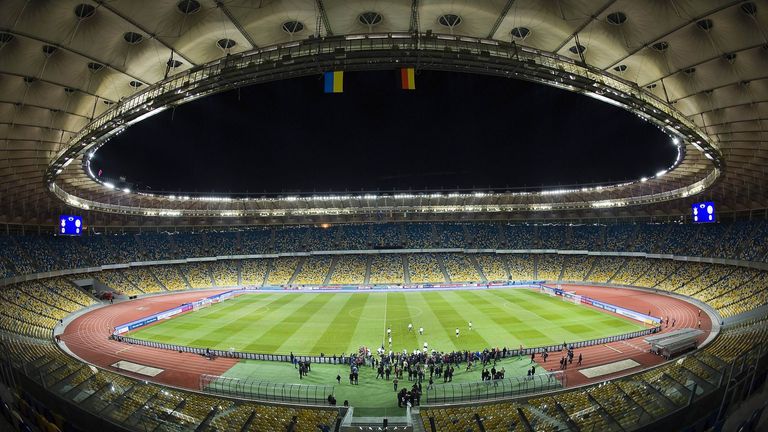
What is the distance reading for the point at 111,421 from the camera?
40.8 ft

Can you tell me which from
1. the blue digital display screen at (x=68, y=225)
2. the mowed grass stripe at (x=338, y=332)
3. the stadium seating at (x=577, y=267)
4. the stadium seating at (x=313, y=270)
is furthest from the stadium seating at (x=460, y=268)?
the blue digital display screen at (x=68, y=225)

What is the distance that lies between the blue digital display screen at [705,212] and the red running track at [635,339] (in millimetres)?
8340

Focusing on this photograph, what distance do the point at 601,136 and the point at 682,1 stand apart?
38.1 metres

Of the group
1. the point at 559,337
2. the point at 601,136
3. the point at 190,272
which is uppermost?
the point at 601,136

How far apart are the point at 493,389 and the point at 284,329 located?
19.7m

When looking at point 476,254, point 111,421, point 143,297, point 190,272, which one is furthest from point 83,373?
point 476,254

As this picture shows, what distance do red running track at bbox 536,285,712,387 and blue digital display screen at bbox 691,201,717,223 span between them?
8340mm

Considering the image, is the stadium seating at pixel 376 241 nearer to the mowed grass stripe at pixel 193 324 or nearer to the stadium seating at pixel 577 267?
the stadium seating at pixel 577 267

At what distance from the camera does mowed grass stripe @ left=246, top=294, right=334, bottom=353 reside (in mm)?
27516

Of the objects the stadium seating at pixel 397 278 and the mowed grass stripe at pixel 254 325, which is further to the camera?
the mowed grass stripe at pixel 254 325

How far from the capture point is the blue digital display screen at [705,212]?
3438 centimetres

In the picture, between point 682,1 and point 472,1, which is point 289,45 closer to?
point 472,1

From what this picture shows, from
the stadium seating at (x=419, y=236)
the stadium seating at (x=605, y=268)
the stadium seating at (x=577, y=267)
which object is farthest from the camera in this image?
the stadium seating at (x=419, y=236)

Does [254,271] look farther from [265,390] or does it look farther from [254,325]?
[265,390]
